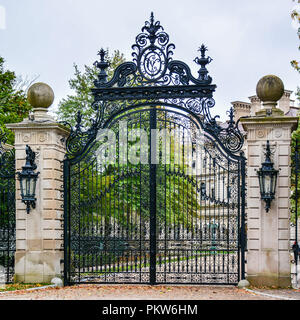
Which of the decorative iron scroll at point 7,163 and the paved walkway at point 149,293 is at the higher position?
the decorative iron scroll at point 7,163

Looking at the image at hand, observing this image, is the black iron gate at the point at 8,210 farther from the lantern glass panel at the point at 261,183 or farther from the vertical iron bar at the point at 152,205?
the lantern glass panel at the point at 261,183

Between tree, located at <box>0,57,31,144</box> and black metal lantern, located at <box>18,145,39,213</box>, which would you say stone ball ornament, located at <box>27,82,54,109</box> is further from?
tree, located at <box>0,57,31,144</box>

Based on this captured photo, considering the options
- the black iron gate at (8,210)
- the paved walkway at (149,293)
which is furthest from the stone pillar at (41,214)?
the paved walkway at (149,293)

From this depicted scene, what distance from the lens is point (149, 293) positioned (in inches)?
399

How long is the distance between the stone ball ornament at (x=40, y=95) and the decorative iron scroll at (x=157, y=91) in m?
0.90

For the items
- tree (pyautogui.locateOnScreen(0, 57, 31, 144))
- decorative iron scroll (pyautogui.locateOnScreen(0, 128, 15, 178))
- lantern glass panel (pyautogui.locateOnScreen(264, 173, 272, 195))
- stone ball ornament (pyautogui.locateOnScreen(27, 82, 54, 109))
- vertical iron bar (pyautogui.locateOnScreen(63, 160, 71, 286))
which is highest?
tree (pyautogui.locateOnScreen(0, 57, 31, 144))

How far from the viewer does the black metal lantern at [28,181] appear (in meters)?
11.3

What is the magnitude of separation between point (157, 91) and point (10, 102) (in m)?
13.2

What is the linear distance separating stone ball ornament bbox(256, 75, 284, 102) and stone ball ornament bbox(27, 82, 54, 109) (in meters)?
4.70

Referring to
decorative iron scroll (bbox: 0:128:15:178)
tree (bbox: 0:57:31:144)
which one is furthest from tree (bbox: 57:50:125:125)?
decorative iron scroll (bbox: 0:128:15:178)

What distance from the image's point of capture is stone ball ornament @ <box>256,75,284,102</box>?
11.1 metres

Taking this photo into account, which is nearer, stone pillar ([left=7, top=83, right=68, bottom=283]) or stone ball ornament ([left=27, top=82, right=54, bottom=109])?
stone pillar ([left=7, top=83, right=68, bottom=283])

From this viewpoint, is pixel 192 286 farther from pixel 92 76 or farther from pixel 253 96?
pixel 253 96
